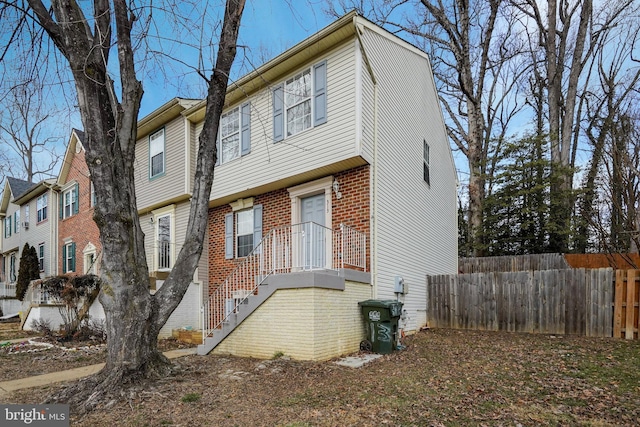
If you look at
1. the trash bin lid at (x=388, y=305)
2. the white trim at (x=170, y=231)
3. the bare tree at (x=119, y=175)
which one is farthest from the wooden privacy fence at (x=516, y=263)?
the bare tree at (x=119, y=175)

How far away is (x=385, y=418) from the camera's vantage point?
4.21 metres

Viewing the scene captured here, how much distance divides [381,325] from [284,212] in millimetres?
3819

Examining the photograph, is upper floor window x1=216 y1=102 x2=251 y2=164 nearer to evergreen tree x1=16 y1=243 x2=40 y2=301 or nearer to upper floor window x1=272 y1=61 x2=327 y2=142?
upper floor window x1=272 y1=61 x2=327 y2=142

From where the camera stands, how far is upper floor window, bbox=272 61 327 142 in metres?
9.03

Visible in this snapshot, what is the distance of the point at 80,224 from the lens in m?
17.5

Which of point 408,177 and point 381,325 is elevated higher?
point 408,177

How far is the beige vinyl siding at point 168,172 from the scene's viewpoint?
40.3 feet

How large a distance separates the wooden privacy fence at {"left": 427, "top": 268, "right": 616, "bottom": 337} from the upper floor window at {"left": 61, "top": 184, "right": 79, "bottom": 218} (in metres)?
15.6

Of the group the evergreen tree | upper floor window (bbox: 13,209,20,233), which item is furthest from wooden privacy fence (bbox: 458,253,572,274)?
upper floor window (bbox: 13,209,20,233)

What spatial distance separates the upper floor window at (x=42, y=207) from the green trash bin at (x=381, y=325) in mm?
19390

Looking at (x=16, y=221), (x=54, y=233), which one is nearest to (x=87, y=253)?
(x=54, y=233)

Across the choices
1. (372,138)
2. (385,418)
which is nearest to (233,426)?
(385,418)

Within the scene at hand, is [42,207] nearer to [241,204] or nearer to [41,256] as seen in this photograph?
[41,256]

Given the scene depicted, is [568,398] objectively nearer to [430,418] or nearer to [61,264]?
[430,418]
